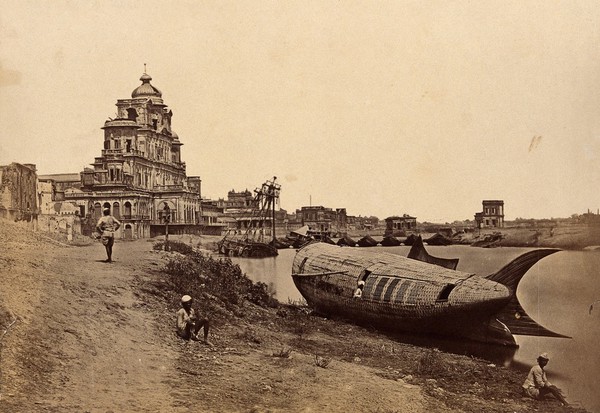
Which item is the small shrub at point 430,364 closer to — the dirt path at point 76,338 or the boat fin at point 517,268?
the boat fin at point 517,268

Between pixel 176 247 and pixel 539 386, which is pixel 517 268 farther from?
pixel 176 247

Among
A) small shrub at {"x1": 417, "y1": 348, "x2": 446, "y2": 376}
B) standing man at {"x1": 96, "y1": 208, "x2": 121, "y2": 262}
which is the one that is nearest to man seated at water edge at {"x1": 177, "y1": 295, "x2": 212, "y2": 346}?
standing man at {"x1": 96, "y1": 208, "x2": 121, "y2": 262}

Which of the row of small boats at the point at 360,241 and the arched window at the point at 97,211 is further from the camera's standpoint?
the row of small boats at the point at 360,241

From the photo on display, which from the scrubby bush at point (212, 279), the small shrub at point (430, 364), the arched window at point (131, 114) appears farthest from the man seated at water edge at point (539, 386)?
the arched window at point (131, 114)

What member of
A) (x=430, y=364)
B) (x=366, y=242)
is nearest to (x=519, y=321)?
(x=430, y=364)

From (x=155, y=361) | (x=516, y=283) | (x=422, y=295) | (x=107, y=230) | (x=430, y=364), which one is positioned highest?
(x=107, y=230)

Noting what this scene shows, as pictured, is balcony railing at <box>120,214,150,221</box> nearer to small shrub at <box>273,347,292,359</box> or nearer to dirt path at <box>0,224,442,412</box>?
dirt path at <box>0,224,442,412</box>
